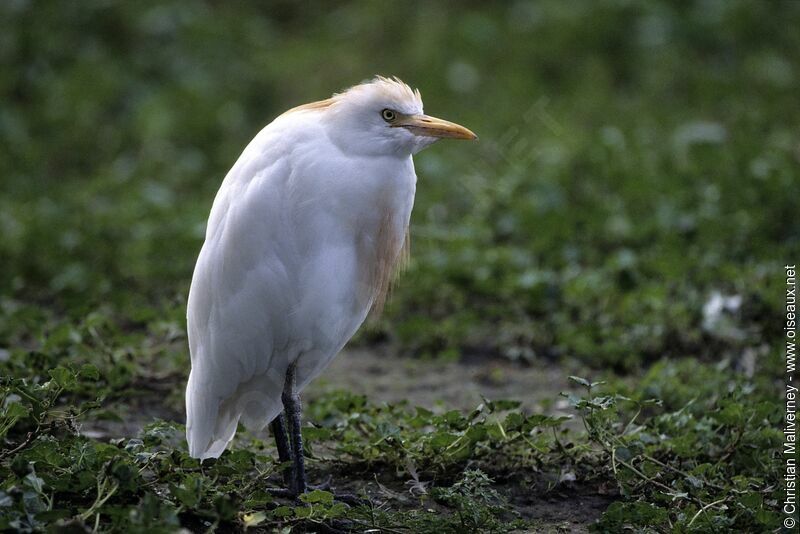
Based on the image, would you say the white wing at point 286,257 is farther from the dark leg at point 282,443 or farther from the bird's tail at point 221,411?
the dark leg at point 282,443

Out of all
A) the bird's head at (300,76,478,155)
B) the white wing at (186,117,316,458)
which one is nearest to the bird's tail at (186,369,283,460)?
the white wing at (186,117,316,458)

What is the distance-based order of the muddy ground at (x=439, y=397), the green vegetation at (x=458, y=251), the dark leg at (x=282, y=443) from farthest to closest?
the dark leg at (x=282, y=443), the muddy ground at (x=439, y=397), the green vegetation at (x=458, y=251)

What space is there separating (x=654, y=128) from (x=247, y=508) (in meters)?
5.19

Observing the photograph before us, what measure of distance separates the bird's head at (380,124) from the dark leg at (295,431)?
29.4 inches

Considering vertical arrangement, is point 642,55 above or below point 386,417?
above

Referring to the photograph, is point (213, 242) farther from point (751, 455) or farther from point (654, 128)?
point (654, 128)

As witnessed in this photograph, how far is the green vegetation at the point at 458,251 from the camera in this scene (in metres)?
3.16

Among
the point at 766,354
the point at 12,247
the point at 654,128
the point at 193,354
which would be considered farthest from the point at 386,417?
the point at 654,128

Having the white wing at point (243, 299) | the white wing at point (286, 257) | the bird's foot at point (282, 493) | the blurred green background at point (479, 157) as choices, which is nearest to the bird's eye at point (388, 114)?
the white wing at point (286, 257)

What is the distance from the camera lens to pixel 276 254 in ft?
10.7

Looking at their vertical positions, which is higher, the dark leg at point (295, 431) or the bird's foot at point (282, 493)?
the dark leg at point (295, 431)

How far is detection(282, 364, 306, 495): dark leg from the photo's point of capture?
10.9 ft

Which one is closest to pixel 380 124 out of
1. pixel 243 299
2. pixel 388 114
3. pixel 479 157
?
pixel 388 114

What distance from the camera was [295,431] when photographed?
3326 mm
